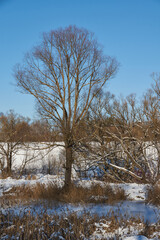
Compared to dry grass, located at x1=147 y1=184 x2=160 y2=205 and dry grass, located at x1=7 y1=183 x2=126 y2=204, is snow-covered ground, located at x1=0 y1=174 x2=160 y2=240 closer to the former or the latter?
dry grass, located at x1=147 y1=184 x2=160 y2=205

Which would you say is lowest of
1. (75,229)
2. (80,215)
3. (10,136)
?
(80,215)

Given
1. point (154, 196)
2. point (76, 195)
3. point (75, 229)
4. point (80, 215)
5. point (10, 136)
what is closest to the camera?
point (75, 229)

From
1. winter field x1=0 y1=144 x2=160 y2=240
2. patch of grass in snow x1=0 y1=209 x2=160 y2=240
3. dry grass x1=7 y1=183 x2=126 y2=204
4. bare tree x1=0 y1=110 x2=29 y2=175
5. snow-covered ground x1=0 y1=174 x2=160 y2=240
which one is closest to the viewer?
patch of grass in snow x1=0 y1=209 x2=160 y2=240

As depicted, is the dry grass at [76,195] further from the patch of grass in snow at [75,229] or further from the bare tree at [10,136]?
the bare tree at [10,136]

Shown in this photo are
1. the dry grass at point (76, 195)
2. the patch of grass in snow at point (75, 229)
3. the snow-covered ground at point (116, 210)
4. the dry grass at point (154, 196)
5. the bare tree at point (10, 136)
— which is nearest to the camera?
the patch of grass in snow at point (75, 229)

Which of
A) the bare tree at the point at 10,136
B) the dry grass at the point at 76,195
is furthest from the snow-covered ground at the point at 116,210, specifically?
the bare tree at the point at 10,136

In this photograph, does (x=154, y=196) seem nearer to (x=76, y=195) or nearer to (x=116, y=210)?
(x=116, y=210)

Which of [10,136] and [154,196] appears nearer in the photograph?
[154,196]

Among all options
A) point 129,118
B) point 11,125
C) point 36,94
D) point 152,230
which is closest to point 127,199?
point 152,230

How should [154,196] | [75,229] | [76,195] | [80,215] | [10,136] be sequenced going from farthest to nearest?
[10,136] < [76,195] < [154,196] < [80,215] < [75,229]

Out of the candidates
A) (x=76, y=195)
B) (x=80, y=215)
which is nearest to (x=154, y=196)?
(x=76, y=195)

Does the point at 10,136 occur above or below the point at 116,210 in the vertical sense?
above

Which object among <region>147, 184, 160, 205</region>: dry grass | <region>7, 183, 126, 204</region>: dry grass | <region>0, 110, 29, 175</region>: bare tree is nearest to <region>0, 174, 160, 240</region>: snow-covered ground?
<region>147, 184, 160, 205</region>: dry grass

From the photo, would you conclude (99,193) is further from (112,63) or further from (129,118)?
(129,118)
